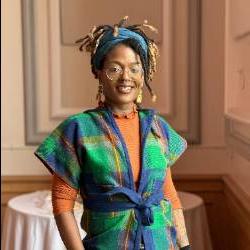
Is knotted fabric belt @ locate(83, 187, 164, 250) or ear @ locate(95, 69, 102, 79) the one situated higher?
ear @ locate(95, 69, 102, 79)

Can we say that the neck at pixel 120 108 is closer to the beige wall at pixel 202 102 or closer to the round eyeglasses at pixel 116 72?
the round eyeglasses at pixel 116 72

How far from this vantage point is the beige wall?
7.19 feet

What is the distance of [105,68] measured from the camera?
3.35ft

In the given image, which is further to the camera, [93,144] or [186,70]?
[186,70]

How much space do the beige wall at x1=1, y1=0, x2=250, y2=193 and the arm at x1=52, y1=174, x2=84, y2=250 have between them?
4.20 feet

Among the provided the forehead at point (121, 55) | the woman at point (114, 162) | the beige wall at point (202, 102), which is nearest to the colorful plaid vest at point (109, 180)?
the woman at point (114, 162)

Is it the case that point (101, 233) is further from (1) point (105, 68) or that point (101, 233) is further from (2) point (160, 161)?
(1) point (105, 68)

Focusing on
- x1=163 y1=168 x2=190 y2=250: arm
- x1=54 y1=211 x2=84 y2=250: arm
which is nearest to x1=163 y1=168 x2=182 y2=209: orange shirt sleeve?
x1=163 y1=168 x2=190 y2=250: arm

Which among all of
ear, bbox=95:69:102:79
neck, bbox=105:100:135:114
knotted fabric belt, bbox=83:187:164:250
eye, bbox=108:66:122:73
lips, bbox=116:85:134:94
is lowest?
knotted fabric belt, bbox=83:187:164:250

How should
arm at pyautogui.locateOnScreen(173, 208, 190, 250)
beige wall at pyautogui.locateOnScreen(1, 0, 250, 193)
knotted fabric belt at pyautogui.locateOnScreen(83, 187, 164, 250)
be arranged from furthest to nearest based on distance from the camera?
1. beige wall at pyautogui.locateOnScreen(1, 0, 250, 193)
2. arm at pyautogui.locateOnScreen(173, 208, 190, 250)
3. knotted fabric belt at pyautogui.locateOnScreen(83, 187, 164, 250)

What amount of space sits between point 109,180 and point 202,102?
4.32 ft

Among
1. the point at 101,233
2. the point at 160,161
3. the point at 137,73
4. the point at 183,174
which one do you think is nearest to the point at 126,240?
the point at 101,233

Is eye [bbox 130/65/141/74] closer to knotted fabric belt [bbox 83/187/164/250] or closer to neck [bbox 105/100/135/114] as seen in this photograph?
neck [bbox 105/100/135/114]

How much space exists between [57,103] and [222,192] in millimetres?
817
